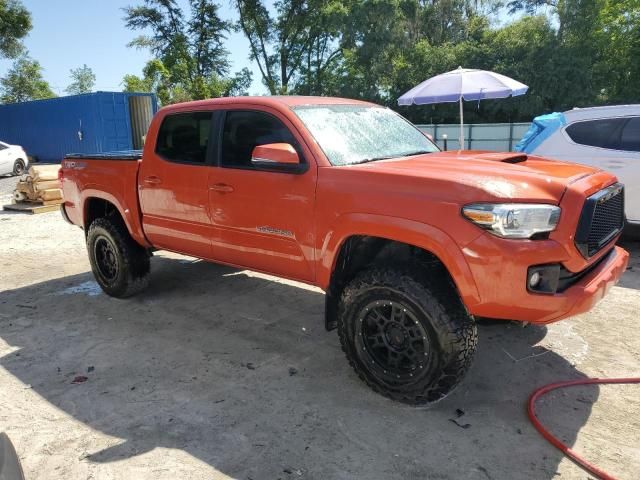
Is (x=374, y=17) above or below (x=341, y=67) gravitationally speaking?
above

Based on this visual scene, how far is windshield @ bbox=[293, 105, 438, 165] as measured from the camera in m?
3.62

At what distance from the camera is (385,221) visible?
3061mm

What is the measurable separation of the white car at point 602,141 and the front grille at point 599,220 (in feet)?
10.5

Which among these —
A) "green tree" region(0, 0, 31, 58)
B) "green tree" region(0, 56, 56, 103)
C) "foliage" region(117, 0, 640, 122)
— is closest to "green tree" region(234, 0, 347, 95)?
"foliage" region(117, 0, 640, 122)

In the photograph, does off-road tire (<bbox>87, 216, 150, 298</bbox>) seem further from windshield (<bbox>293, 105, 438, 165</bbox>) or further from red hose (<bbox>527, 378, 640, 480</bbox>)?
red hose (<bbox>527, 378, 640, 480</bbox>)

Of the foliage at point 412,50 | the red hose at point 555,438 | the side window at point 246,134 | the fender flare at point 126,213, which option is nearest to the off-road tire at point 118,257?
the fender flare at point 126,213

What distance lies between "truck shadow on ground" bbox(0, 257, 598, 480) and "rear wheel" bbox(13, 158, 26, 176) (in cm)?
1614

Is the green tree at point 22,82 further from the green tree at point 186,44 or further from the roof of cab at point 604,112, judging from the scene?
the roof of cab at point 604,112

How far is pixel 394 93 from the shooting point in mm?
30266

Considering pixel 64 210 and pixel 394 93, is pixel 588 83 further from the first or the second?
pixel 64 210

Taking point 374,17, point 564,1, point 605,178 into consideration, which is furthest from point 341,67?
point 605,178

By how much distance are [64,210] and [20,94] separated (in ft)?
171

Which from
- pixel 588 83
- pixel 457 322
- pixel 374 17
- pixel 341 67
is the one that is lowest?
pixel 457 322

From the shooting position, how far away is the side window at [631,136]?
20.3 feet
